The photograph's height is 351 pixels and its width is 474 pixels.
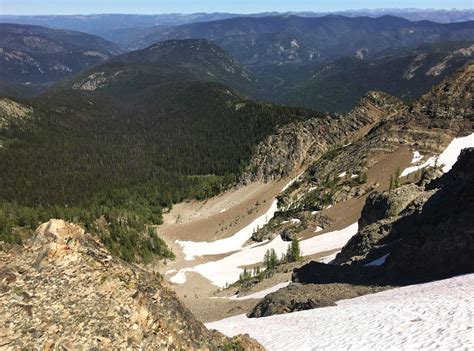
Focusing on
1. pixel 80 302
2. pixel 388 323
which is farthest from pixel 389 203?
pixel 80 302

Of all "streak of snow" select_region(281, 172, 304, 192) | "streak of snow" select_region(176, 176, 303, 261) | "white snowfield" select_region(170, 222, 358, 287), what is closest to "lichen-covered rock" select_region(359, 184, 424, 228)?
"white snowfield" select_region(170, 222, 358, 287)

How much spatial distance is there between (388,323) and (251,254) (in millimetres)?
80328

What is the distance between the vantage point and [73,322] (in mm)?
17141

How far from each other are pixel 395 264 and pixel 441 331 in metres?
23.3

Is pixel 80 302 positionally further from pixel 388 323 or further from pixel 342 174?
pixel 342 174

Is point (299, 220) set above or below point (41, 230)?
below

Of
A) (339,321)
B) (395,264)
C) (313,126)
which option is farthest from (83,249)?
(313,126)

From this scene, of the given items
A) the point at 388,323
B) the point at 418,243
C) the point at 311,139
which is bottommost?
the point at 311,139

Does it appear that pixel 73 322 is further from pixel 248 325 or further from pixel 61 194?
pixel 61 194

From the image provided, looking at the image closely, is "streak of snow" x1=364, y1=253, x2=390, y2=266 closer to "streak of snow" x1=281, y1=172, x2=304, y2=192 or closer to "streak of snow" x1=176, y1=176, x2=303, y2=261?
"streak of snow" x1=176, y1=176, x2=303, y2=261

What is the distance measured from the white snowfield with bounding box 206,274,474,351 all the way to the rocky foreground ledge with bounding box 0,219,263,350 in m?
7.63

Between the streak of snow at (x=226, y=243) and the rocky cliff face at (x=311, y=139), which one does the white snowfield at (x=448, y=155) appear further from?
the rocky cliff face at (x=311, y=139)

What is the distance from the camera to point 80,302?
18.0 metres

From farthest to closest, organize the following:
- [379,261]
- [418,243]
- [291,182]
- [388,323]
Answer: [291,182], [379,261], [418,243], [388,323]
